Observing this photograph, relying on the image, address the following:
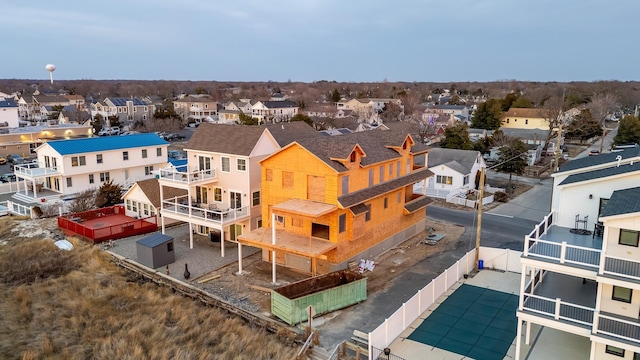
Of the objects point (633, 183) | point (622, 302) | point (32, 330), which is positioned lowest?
point (32, 330)

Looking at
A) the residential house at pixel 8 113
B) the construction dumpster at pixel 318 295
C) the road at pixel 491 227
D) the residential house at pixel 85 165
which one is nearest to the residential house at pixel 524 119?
the road at pixel 491 227

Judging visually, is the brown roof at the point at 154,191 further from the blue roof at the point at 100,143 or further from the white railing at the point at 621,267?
the white railing at the point at 621,267

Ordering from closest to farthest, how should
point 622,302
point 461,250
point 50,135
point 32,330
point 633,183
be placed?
point 622,302
point 633,183
point 32,330
point 461,250
point 50,135

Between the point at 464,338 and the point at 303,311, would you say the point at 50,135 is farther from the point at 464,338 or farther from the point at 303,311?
the point at 464,338

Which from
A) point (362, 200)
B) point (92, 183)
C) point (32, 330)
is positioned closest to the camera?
point (32, 330)

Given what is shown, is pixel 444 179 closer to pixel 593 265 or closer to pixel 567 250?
pixel 567 250

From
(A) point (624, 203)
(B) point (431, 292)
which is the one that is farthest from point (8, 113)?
(A) point (624, 203)

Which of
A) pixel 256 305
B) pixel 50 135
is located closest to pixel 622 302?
pixel 256 305
